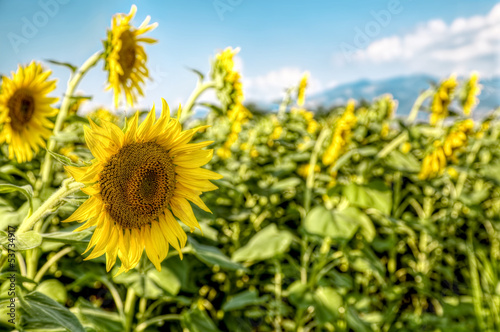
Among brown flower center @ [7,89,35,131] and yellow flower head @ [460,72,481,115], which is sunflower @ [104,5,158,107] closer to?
brown flower center @ [7,89,35,131]

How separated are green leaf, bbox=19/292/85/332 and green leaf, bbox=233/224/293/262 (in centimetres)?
99

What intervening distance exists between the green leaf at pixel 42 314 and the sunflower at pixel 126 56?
918 millimetres

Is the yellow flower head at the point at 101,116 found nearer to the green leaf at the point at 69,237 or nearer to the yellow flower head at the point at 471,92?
the green leaf at the point at 69,237

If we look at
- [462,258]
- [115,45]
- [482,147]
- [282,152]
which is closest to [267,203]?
[282,152]

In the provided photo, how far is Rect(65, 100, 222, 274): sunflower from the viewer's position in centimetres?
73

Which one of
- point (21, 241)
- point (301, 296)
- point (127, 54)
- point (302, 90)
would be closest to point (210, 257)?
point (21, 241)

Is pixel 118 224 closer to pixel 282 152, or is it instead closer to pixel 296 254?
pixel 282 152

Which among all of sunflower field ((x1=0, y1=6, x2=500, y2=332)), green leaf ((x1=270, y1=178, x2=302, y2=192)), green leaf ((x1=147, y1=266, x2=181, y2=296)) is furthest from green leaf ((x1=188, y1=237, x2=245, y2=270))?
green leaf ((x1=270, y1=178, x2=302, y2=192))

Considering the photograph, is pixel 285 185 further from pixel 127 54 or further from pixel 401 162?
pixel 127 54

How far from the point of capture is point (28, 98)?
1.59m

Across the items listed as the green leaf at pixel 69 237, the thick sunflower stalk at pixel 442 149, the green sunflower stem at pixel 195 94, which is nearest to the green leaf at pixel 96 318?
the green leaf at pixel 69 237

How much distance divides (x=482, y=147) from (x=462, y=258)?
136 cm

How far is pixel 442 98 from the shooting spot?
10.4 ft

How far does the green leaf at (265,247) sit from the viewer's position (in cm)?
170
